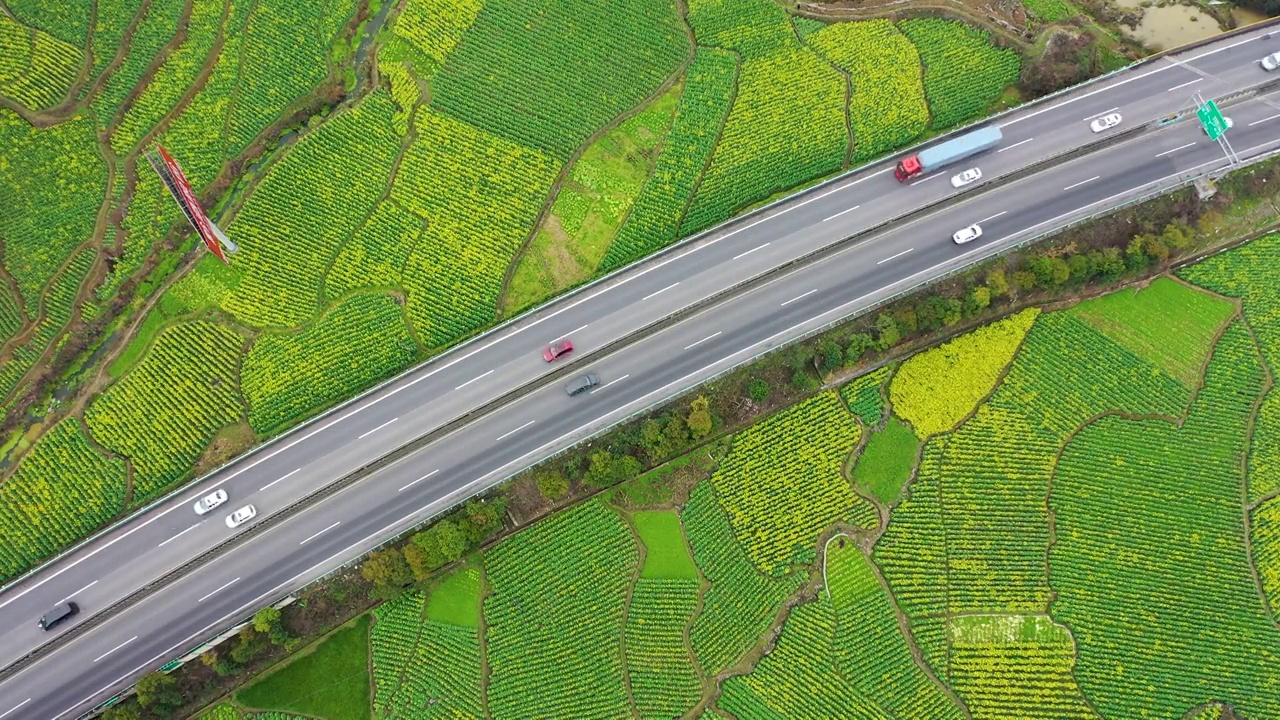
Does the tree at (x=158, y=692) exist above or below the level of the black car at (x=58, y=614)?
below

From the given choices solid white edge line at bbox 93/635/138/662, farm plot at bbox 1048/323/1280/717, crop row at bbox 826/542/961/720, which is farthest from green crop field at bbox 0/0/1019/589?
farm plot at bbox 1048/323/1280/717

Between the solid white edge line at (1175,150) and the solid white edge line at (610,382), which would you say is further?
the solid white edge line at (1175,150)

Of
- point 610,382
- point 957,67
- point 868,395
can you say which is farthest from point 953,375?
point 957,67

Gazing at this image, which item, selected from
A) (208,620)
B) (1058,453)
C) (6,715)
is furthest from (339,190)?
(1058,453)

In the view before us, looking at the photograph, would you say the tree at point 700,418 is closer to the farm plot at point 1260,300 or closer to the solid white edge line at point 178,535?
the solid white edge line at point 178,535

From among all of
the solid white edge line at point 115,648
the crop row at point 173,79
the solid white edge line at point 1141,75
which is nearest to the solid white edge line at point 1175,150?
the solid white edge line at point 1141,75

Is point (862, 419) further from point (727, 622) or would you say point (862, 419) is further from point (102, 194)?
point (102, 194)
